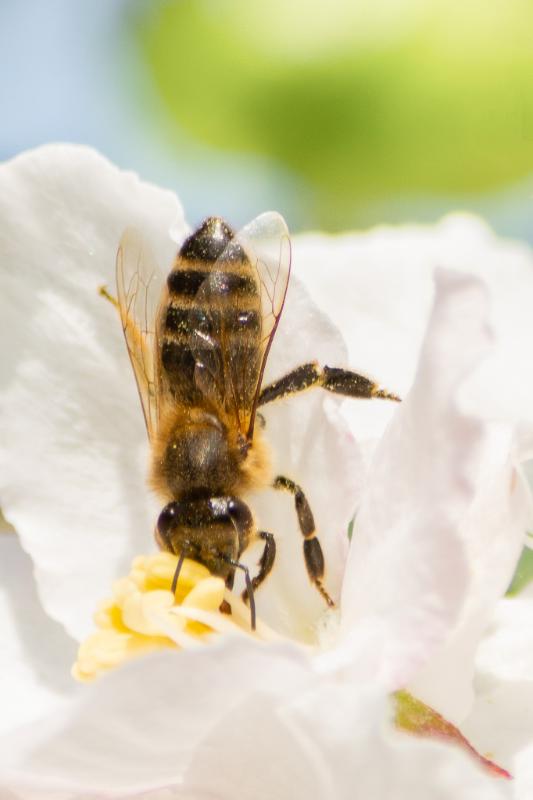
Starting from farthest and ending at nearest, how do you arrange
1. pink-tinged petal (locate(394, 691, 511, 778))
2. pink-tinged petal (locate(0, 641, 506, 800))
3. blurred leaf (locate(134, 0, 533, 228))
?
1. blurred leaf (locate(134, 0, 533, 228))
2. pink-tinged petal (locate(394, 691, 511, 778))
3. pink-tinged petal (locate(0, 641, 506, 800))

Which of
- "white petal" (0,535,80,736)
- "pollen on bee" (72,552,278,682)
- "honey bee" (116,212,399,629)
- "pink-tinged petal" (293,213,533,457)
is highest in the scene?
"pink-tinged petal" (293,213,533,457)

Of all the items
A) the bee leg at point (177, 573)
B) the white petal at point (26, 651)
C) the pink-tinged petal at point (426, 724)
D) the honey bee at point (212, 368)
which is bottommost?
the white petal at point (26, 651)

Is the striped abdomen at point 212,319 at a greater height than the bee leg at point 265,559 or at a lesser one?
greater

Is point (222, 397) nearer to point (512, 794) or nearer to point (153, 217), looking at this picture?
Answer: point (153, 217)

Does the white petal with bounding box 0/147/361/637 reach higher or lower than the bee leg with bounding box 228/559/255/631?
higher

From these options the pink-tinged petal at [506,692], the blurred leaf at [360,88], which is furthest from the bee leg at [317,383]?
the blurred leaf at [360,88]

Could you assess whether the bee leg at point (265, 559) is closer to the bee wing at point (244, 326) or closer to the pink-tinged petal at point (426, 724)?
the bee wing at point (244, 326)

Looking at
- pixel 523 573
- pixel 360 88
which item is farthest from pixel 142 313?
pixel 360 88

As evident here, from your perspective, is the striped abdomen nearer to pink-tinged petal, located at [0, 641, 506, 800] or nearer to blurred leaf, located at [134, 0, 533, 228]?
pink-tinged petal, located at [0, 641, 506, 800]

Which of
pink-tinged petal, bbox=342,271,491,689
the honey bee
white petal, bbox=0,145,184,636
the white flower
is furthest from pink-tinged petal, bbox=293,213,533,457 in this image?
pink-tinged petal, bbox=342,271,491,689
